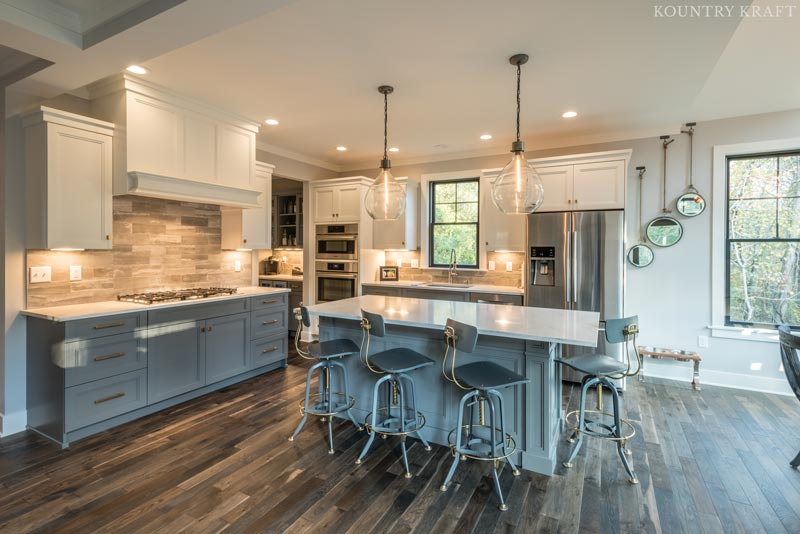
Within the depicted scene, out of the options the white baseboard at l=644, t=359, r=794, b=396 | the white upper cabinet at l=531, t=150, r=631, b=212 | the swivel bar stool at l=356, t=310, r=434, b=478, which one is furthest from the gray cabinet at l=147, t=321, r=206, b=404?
the white baseboard at l=644, t=359, r=794, b=396

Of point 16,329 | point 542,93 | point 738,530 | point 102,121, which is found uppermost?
point 542,93

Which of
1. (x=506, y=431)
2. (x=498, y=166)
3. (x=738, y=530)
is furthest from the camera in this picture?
(x=498, y=166)

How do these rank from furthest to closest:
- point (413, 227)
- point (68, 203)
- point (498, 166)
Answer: point (413, 227) < point (498, 166) < point (68, 203)

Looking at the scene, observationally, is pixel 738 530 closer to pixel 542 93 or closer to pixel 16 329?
pixel 542 93

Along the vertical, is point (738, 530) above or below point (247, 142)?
below

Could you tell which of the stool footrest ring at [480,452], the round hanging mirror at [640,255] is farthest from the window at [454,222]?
the stool footrest ring at [480,452]

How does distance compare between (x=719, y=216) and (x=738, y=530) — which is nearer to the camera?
(x=738, y=530)

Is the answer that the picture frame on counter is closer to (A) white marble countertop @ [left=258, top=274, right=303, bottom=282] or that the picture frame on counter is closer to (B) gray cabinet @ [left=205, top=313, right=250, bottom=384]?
(A) white marble countertop @ [left=258, top=274, right=303, bottom=282]

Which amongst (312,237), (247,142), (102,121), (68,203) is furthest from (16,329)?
(312,237)

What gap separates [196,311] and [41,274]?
1110 mm

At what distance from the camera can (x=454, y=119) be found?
399 cm

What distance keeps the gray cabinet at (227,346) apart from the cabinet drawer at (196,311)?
65mm

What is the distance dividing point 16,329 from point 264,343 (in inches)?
77.1

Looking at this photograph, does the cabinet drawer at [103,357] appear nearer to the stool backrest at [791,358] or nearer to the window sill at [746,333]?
the stool backrest at [791,358]
